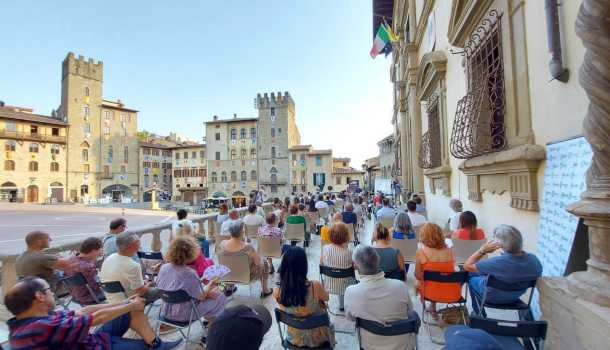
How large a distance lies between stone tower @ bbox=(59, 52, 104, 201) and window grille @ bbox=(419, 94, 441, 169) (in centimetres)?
5984

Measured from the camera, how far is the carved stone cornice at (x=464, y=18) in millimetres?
5016

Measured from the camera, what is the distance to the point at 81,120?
54.1 m

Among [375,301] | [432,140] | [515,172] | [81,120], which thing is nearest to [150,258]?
[375,301]

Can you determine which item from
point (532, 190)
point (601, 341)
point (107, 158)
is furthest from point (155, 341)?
point (107, 158)

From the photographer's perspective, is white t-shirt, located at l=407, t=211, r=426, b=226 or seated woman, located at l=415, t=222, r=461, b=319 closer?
seated woman, located at l=415, t=222, r=461, b=319

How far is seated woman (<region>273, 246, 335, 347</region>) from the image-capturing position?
2564 millimetres

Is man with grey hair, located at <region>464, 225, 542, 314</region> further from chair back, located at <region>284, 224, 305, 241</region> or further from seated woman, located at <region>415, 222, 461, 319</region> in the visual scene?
chair back, located at <region>284, 224, 305, 241</region>

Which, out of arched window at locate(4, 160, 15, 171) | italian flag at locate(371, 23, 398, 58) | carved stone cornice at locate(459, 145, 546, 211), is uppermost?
italian flag at locate(371, 23, 398, 58)

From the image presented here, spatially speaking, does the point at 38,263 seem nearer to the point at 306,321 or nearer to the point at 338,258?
the point at 306,321

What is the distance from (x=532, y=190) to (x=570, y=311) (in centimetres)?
205

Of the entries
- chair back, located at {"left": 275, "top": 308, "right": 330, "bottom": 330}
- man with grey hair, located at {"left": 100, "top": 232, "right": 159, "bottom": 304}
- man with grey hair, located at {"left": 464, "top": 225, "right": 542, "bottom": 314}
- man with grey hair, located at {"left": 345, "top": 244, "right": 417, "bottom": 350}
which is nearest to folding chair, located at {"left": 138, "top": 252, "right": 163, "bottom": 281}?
man with grey hair, located at {"left": 100, "top": 232, "right": 159, "bottom": 304}

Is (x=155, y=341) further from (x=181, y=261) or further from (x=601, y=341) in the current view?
(x=601, y=341)

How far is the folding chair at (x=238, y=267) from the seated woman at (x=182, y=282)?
865mm

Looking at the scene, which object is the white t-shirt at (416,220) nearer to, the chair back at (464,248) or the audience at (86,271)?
the chair back at (464,248)
